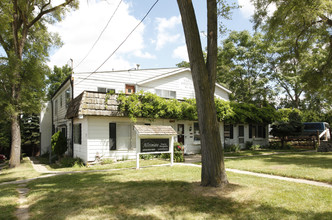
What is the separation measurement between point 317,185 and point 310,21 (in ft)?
36.5

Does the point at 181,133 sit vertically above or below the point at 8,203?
above

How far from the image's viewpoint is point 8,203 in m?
6.04

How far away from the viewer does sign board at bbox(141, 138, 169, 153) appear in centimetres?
1109

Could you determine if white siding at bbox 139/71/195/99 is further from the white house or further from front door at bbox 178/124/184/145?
front door at bbox 178/124/184/145

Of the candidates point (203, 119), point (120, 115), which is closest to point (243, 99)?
point (120, 115)

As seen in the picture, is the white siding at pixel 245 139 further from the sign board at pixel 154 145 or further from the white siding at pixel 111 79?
the sign board at pixel 154 145

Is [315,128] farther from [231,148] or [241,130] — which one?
[231,148]

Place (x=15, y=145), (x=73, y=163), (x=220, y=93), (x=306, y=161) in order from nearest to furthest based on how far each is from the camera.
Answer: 1. (x=306, y=161)
2. (x=73, y=163)
3. (x=15, y=145)
4. (x=220, y=93)

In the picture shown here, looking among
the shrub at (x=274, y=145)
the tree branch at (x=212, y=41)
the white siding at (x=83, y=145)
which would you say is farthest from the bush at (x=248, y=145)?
the tree branch at (x=212, y=41)

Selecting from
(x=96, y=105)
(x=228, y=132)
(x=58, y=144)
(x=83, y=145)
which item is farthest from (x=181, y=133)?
(x=58, y=144)

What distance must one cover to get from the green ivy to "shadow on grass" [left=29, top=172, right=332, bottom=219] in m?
7.25

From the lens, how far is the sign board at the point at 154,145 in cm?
1109

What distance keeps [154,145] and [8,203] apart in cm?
633

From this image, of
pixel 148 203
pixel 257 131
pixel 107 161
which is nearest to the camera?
pixel 148 203
